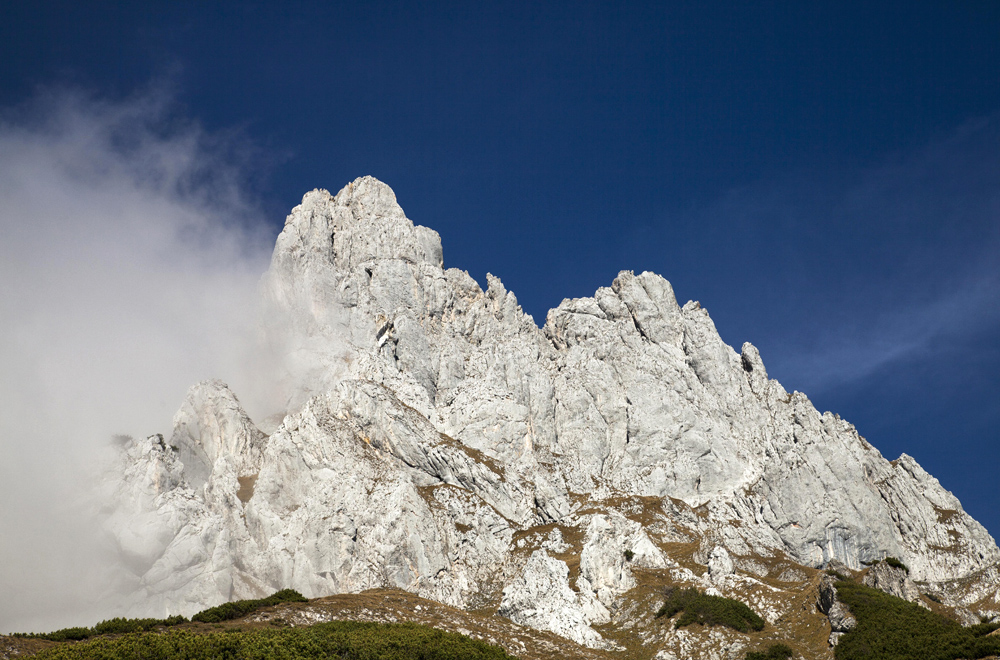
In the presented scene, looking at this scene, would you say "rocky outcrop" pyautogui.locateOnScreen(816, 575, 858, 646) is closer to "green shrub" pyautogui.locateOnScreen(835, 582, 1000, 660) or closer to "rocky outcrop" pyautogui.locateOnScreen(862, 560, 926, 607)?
"green shrub" pyautogui.locateOnScreen(835, 582, 1000, 660)

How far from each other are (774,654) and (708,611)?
12664 mm

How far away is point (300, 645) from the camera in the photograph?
53844 mm

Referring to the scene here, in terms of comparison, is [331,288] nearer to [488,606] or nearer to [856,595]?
[488,606]

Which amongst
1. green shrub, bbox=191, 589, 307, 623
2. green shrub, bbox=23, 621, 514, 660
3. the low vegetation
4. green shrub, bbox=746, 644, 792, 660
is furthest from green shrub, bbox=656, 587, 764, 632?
green shrub, bbox=191, 589, 307, 623

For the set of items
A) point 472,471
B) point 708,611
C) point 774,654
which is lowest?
point 774,654

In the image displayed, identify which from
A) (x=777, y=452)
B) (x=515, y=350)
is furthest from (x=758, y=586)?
(x=515, y=350)

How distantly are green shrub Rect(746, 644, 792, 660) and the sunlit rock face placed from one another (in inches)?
863

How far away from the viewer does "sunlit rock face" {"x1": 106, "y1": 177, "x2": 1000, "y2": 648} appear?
12606 centimetres

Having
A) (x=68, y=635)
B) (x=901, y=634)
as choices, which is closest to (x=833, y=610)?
(x=901, y=634)

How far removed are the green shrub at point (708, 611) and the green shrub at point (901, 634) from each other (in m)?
10.5

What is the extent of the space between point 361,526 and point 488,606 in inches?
963

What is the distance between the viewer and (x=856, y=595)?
3083 inches

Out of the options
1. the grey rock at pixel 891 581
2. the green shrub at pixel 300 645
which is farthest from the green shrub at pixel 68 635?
the grey rock at pixel 891 581

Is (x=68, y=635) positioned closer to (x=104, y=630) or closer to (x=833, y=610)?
(x=104, y=630)
